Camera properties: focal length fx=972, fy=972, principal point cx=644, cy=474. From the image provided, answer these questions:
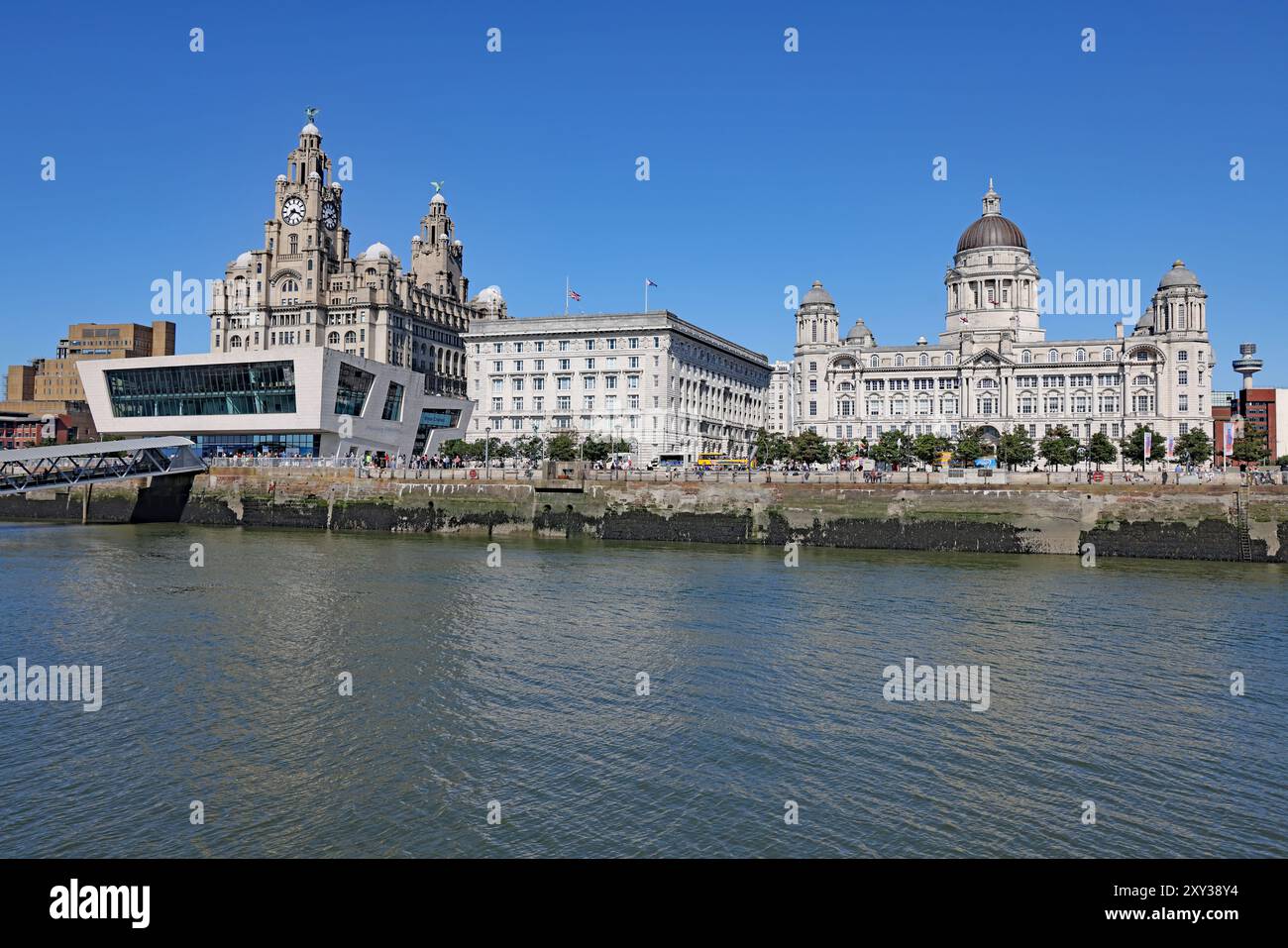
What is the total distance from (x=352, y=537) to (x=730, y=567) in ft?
108

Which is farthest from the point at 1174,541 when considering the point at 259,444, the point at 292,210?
the point at 292,210

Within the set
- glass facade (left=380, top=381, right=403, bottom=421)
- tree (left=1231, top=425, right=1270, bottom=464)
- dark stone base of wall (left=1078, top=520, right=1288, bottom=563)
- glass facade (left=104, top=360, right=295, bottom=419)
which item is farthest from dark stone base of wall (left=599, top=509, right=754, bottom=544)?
tree (left=1231, top=425, right=1270, bottom=464)

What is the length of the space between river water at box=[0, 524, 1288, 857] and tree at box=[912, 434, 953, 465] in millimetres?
63840

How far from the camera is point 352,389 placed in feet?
338

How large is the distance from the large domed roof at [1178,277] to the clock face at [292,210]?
414ft

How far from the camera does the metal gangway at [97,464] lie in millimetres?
73250

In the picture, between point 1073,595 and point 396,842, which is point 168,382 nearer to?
point 1073,595

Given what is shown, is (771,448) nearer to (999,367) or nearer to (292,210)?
(999,367)

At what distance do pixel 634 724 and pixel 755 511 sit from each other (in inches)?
1998

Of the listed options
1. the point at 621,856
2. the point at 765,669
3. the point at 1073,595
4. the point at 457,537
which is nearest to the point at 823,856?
the point at 621,856

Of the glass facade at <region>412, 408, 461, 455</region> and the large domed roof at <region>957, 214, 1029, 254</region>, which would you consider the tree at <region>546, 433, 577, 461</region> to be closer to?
the glass facade at <region>412, 408, 461, 455</region>

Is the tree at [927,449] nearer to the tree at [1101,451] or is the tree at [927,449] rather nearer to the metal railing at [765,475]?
the tree at [1101,451]

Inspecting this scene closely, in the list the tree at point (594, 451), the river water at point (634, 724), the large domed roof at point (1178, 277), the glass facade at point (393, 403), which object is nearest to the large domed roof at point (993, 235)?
the large domed roof at point (1178, 277)

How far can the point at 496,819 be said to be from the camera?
59.2ft
